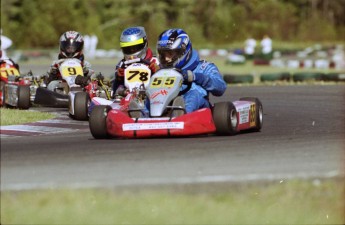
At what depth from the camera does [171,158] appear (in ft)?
25.2

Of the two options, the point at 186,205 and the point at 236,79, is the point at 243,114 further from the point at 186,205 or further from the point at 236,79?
the point at 236,79

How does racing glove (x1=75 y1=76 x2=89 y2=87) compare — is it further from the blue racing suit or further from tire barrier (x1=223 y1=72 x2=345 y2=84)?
tire barrier (x1=223 y1=72 x2=345 y2=84)

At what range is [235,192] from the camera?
611cm

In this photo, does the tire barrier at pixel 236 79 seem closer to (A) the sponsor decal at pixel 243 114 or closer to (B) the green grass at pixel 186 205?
(A) the sponsor decal at pixel 243 114

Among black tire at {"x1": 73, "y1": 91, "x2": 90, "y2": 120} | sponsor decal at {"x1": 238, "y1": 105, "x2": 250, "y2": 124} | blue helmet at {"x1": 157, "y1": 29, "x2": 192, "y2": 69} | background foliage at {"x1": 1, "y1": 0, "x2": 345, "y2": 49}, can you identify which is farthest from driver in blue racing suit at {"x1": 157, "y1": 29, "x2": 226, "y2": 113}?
background foliage at {"x1": 1, "y1": 0, "x2": 345, "y2": 49}

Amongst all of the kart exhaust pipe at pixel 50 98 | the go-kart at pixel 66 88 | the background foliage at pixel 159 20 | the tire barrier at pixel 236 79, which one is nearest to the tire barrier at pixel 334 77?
the tire barrier at pixel 236 79

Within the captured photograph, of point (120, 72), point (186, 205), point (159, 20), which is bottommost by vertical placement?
point (186, 205)

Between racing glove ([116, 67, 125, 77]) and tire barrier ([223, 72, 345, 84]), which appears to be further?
tire barrier ([223, 72, 345, 84])

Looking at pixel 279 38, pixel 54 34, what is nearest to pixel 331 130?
pixel 54 34

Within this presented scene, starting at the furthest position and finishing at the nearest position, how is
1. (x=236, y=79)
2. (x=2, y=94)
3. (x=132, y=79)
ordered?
(x=236, y=79), (x=2, y=94), (x=132, y=79)

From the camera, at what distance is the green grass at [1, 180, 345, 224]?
17.4 ft

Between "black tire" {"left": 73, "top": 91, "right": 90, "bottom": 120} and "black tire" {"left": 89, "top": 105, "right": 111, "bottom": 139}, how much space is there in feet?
6.99

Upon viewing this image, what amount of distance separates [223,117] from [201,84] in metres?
0.78

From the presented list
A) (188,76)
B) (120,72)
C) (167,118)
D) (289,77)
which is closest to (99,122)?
(167,118)
